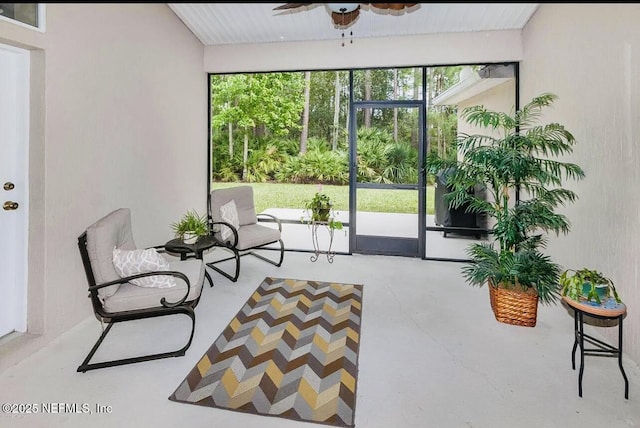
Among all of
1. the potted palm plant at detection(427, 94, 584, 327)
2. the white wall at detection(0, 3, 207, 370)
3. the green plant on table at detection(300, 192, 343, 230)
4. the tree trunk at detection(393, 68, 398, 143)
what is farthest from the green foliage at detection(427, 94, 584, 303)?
the white wall at detection(0, 3, 207, 370)

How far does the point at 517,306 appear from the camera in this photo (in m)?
2.97

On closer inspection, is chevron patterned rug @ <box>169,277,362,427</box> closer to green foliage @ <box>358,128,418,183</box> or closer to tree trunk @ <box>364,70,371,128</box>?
green foliage @ <box>358,128,418,183</box>

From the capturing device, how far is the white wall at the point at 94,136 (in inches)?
103

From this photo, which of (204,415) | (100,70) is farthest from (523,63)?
(204,415)

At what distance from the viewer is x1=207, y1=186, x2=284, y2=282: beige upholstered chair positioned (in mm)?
4160

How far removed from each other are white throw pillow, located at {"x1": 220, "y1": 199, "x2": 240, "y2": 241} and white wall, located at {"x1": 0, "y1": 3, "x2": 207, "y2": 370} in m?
0.70

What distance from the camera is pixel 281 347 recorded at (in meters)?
2.64

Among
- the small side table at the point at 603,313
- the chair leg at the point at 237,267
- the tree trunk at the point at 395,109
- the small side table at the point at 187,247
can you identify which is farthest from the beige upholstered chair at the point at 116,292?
the tree trunk at the point at 395,109

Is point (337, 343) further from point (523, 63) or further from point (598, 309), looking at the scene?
point (523, 63)

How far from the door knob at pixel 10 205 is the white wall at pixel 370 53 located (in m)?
3.41

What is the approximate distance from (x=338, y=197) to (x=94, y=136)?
312 cm

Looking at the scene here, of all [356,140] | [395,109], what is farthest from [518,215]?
[356,140]

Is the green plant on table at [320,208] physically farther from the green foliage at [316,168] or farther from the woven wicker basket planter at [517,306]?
the woven wicker basket planter at [517,306]

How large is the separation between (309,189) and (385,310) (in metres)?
2.49
